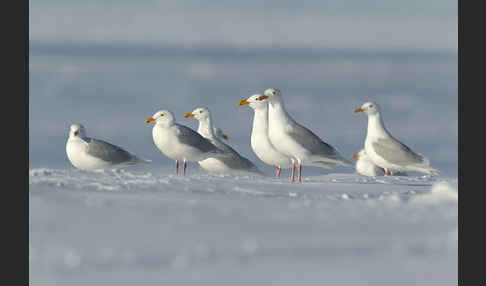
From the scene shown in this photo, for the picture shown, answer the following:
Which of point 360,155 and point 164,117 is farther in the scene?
point 360,155

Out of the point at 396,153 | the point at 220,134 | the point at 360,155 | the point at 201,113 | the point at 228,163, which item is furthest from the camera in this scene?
the point at 360,155

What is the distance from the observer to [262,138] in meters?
12.6

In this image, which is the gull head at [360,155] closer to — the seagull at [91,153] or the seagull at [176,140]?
the seagull at [176,140]

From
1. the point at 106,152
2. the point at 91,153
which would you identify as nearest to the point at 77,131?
the point at 91,153

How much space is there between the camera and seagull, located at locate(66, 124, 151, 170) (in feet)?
39.8

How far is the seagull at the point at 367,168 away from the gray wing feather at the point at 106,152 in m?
4.74

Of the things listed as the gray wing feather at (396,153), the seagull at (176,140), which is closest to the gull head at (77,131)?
the seagull at (176,140)

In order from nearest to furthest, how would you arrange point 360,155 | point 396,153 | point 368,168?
point 396,153
point 368,168
point 360,155

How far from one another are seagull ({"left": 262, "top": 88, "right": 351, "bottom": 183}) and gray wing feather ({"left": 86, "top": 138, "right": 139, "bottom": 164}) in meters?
2.26

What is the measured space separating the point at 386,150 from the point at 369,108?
0.78 m

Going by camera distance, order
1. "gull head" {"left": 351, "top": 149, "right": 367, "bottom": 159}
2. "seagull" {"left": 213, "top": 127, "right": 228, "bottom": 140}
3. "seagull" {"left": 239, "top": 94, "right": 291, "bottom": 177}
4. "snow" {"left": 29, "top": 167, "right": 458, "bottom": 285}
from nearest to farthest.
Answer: "snow" {"left": 29, "top": 167, "right": 458, "bottom": 285} < "seagull" {"left": 239, "top": 94, "right": 291, "bottom": 177} < "seagull" {"left": 213, "top": 127, "right": 228, "bottom": 140} < "gull head" {"left": 351, "top": 149, "right": 367, "bottom": 159}

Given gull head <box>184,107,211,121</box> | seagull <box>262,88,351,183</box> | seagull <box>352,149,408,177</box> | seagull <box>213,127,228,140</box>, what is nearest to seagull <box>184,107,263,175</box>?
gull head <box>184,107,211,121</box>

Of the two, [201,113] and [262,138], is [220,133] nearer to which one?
[201,113]

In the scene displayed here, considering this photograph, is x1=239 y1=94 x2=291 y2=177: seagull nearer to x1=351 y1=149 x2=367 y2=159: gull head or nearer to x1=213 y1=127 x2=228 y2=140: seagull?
x1=213 y1=127 x2=228 y2=140: seagull
